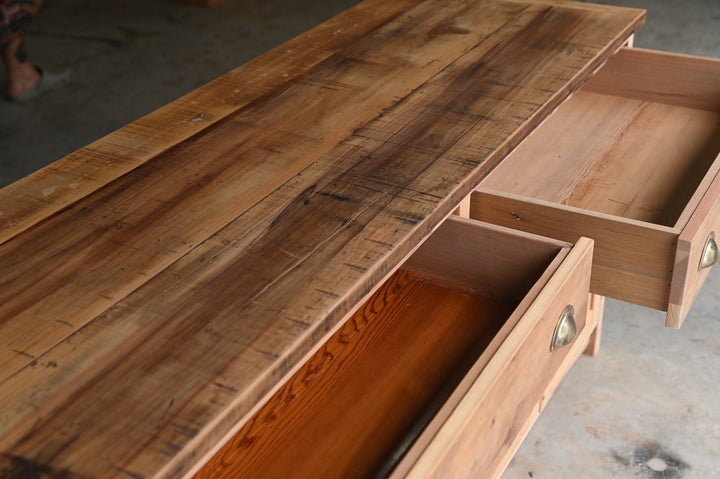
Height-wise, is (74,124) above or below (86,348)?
below

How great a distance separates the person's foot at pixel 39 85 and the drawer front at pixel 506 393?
2.35 metres

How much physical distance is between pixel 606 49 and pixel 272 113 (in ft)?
1.97

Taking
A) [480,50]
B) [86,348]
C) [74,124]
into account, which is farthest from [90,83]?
[86,348]

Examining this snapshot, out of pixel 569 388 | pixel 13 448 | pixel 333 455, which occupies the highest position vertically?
pixel 13 448

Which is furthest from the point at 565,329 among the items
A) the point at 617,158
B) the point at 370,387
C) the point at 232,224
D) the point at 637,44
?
the point at 637,44

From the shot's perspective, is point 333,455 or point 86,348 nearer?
point 86,348

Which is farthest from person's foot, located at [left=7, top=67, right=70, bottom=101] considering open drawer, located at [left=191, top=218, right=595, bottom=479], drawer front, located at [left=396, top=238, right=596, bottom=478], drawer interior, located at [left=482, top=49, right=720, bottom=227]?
drawer front, located at [left=396, top=238, right=596, bottom=478]

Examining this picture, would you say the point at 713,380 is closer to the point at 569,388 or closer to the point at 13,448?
the point at 569,388

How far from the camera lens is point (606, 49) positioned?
136 centimetres

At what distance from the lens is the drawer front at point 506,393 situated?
74cm

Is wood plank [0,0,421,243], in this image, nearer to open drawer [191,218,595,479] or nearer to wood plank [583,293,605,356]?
open drawer [191,218,595,479]

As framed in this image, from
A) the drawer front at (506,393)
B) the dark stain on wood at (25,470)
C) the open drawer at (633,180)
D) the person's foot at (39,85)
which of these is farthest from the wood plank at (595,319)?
the person's foot at (39,85)

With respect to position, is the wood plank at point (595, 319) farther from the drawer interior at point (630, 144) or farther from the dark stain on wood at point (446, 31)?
the dark stain on wood at point (446, 31)

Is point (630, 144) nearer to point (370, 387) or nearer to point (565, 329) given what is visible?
point (565, 329)
